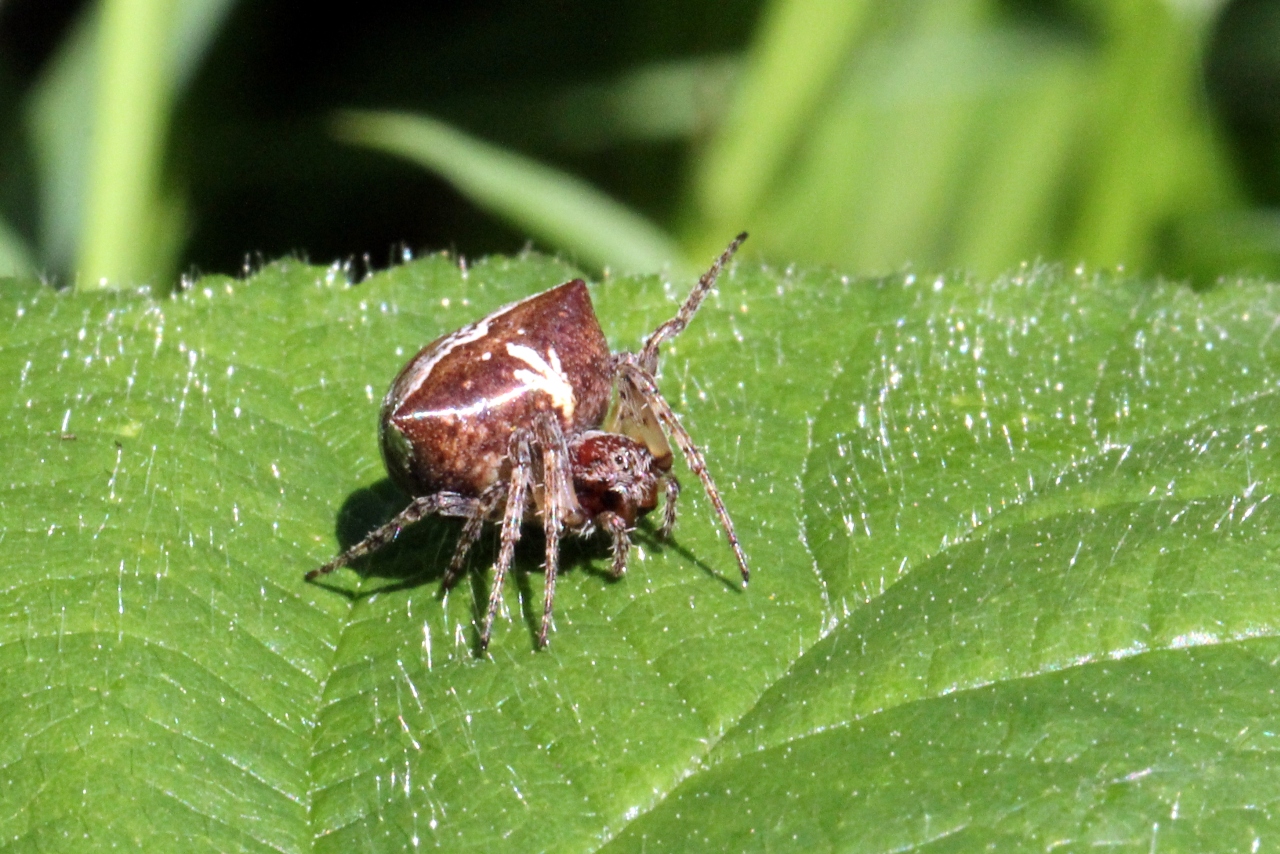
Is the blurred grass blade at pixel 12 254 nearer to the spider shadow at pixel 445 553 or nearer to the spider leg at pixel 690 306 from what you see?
the spider shadow at pixel 445 553

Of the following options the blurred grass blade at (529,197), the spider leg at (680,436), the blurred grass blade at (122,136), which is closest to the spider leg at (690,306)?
the spider leg at (680,436)

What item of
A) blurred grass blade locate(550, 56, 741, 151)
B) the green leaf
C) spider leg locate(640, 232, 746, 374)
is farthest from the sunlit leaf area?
blurred grass blade locate(550, 56, 741, 151)

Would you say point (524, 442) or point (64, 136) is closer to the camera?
point (524, 442)

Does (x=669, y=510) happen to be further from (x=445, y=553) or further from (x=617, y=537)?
(x=445, y=553)

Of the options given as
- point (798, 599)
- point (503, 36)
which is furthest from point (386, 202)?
point (798, 599)

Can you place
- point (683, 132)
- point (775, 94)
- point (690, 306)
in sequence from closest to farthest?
1. point (690, 306)
2. point (775, 94)
3. point (683, 132)

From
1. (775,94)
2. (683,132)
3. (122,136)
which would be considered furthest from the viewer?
(683,132)

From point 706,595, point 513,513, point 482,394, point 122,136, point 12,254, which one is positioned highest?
point 122,136

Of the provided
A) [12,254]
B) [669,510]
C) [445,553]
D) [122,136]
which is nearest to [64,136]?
[12,254]
